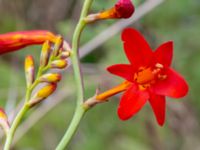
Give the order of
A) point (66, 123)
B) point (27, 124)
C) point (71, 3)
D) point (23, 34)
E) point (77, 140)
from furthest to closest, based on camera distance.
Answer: point (71, 3) < point (77, 140) < point (66, 123) < point (27, 124) < point (23, 34)

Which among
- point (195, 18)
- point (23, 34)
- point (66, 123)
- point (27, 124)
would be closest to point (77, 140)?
point (66, 123)

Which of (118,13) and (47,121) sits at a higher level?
(118,13)

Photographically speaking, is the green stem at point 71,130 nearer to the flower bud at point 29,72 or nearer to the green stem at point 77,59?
the green stem at point 77,59

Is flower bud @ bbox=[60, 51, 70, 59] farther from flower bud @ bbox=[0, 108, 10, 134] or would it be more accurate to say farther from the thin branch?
the thin branch

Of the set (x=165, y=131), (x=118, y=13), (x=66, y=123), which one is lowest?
(x=165, y=131)

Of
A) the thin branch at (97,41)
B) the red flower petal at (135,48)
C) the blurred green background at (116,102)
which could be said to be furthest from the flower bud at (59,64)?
the blurred green background at (116,102)

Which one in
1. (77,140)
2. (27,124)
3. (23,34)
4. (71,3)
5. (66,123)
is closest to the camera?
(23,34)

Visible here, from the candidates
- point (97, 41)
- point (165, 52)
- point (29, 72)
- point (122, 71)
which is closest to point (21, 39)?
point (29, 72)

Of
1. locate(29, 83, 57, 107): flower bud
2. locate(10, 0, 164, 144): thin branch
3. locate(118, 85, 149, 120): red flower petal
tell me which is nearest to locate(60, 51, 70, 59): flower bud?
locate(29, 83, 57, 107): flower bud

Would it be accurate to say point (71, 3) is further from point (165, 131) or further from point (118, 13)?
point (118, 13)
